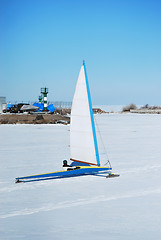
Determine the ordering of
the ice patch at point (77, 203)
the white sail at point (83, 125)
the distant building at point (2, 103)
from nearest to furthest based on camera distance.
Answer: the ice patch at point (77, 203), the white sail at point (83, 125), the distant building at point (2, 103)

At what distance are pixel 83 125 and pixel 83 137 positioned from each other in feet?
1.81

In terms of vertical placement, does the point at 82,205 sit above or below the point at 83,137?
below

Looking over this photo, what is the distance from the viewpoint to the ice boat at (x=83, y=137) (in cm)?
1238

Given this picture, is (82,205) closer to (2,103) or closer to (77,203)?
(77,203)

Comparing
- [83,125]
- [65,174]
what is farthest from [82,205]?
[83,125]

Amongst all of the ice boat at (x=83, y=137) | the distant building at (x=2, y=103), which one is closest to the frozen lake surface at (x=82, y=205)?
the ice boat at (x=83, y=137)

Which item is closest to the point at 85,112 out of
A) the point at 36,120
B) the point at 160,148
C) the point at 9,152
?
the point at 9,152

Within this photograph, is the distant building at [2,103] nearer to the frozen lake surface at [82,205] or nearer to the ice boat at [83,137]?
the frozen lake surface at [82,205]

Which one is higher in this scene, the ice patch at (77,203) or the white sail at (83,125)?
the white sail at (83,125)

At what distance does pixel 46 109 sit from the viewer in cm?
6644

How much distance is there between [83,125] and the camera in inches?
501

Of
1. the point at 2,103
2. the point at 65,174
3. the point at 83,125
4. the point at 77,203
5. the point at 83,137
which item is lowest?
the point at 77,203

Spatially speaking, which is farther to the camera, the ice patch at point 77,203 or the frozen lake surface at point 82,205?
the ice patch at point 77,203

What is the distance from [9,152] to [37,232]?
1257 centimetres
